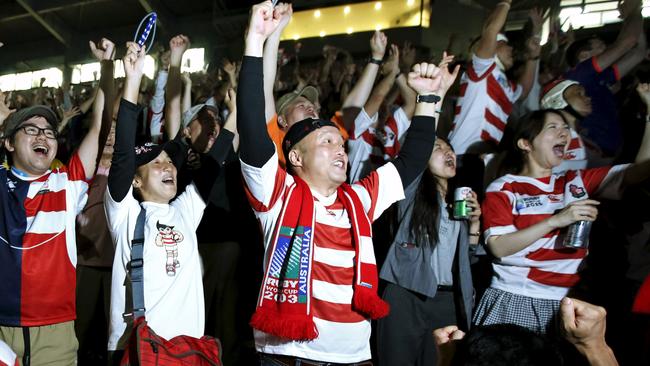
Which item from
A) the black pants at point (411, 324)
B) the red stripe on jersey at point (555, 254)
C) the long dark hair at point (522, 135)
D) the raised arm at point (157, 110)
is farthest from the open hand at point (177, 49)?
the red stripe on jersey at point (555, 254)

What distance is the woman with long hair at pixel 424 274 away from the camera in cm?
362

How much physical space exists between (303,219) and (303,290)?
0.33 m

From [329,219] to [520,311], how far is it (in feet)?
4.40

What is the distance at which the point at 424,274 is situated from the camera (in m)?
3.69

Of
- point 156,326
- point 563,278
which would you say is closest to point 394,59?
point 563,278

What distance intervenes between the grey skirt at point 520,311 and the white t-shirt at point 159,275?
1.68 m

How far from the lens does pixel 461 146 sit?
478 cm

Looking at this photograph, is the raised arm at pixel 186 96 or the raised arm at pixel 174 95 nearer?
the raised arm at pixel 174 95

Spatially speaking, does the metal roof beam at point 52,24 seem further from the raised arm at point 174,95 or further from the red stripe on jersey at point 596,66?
the red stripe on jersey at point 596,66

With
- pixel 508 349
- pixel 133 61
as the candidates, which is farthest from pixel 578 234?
pixel 133 61

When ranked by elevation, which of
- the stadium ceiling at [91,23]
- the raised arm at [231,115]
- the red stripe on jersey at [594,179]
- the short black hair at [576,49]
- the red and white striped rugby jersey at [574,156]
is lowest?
the red stripe on jersey at [594,179]

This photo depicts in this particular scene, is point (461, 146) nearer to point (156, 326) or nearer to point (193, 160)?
point (193, 160)

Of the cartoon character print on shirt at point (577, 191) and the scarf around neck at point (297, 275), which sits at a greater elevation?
the cartoon character print on shirt at point (577, 191)

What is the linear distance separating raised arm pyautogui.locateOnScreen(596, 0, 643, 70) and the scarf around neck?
3.10m
